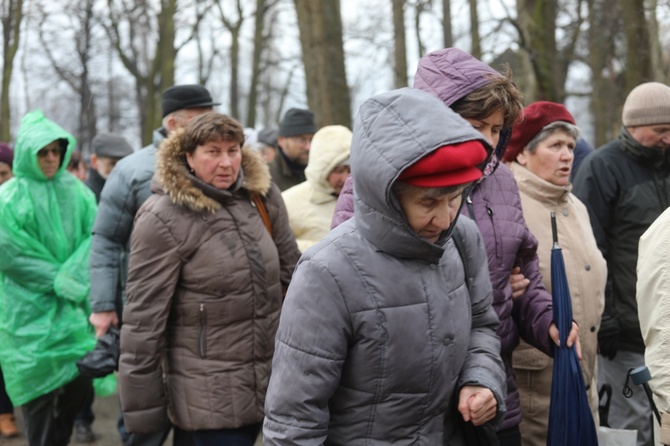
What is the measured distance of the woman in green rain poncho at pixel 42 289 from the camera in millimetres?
6055

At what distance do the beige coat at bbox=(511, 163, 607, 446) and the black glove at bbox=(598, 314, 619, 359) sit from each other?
94cm

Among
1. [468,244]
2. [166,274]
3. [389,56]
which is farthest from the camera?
[389,56]

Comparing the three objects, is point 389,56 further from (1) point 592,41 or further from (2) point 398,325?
(2) point 398,325

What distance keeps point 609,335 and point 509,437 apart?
1813mm

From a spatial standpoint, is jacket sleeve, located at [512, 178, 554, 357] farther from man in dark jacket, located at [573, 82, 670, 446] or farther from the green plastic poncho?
Answer: the green plastic poncho

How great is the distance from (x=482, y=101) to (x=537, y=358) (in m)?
1.32

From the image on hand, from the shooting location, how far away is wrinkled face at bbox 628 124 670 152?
201 inches

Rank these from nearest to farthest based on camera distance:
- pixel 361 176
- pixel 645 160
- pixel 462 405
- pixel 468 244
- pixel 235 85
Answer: pixel 361 176 < pixel 462 405 < pixel 468 244 < pixel 645 160 < pixel 235 85

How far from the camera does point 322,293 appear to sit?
253 cm

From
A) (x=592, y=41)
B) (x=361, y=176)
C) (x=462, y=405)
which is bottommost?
(x=462, y=405)

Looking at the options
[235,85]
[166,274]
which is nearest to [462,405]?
[166,274]

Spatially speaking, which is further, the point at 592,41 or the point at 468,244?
the point at 592,41

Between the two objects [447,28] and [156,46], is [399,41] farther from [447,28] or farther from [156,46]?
[156,46]

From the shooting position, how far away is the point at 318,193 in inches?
233
